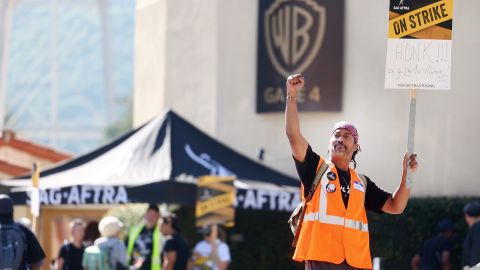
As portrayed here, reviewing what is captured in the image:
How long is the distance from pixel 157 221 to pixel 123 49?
129377 millimetres

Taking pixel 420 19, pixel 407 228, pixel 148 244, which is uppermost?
pixel 420 19

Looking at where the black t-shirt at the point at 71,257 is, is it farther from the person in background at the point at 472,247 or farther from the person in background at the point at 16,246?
the person in background at the point at 472,247

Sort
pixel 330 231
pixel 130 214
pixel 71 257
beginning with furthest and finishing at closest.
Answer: pixel 130 214 → pixel 71 257 → pixel 330 231

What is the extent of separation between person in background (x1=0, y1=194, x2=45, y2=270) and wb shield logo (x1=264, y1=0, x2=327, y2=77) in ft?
27.2

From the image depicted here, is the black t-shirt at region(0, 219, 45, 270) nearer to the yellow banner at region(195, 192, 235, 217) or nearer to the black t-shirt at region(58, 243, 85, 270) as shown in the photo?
the black t-shirt at region(58, 243, 85, 270)

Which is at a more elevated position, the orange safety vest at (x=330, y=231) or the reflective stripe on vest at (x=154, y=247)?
the orange safety vest at (x=330, y=231)

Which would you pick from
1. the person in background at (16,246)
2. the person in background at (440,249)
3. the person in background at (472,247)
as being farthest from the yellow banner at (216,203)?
the person in background at (16,246)

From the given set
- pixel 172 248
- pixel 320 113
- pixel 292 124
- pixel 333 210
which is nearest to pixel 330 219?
pixel 333 210

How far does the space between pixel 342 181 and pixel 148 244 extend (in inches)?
319

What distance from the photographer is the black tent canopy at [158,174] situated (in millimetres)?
17484

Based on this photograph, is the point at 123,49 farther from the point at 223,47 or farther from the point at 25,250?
the point at 25,250

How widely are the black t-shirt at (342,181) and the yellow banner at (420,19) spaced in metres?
1.14

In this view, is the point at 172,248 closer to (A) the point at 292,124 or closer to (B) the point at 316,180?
(B) the point at 316,180

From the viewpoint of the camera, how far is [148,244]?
56.4 ft
